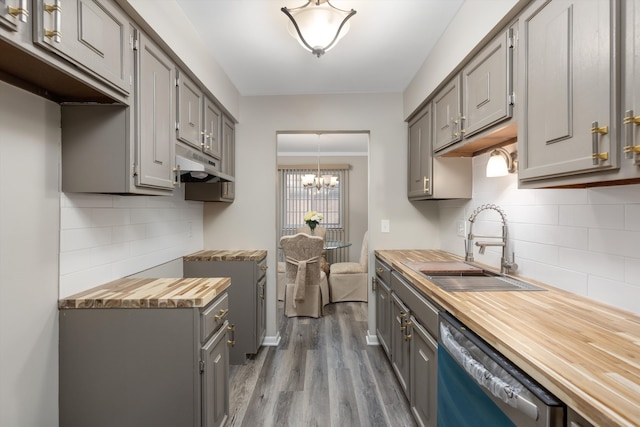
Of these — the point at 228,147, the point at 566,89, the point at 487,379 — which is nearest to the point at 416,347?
the point at 487,379

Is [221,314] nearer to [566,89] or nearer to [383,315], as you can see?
[383,315]

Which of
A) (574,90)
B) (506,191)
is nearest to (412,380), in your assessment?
(506,191)

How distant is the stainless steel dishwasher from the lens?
30.0 inches

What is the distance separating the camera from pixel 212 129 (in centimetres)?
246

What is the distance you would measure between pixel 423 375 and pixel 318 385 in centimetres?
98

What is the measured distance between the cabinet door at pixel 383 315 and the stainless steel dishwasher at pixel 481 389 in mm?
1114

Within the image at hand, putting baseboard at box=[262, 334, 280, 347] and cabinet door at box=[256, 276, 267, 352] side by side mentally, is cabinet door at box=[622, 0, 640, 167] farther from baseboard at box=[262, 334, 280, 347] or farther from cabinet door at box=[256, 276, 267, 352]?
baseboard at box=[262, 334, 280, 347]

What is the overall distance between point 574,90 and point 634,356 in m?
0.80

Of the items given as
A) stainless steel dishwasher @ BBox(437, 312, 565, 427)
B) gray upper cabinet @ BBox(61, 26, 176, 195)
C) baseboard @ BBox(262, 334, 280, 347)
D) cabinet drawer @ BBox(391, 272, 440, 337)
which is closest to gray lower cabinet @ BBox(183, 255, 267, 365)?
baseboard @ BBox(262, 334, 280, 347)

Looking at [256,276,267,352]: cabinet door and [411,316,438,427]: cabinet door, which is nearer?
[411,316,438,427]: cabinet door

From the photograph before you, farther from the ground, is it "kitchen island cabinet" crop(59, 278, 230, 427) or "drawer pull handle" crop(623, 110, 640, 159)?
"drawer pull handle" crop(623, 110, 640, 159)

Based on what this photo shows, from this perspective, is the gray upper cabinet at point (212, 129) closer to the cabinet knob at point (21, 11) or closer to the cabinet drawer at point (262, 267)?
the cabinet drawer at point (262, 267)

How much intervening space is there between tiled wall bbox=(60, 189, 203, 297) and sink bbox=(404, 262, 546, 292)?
5.65 ft

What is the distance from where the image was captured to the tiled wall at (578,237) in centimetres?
119
